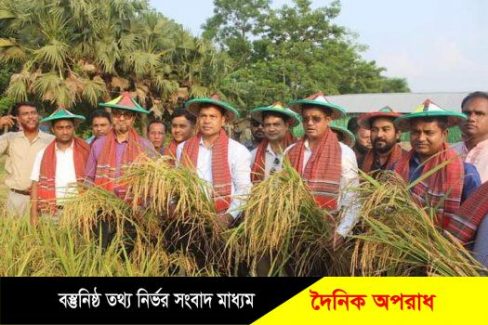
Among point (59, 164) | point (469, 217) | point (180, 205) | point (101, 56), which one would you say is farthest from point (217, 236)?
point (101, 56)

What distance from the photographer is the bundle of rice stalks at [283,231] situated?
2.48 metres

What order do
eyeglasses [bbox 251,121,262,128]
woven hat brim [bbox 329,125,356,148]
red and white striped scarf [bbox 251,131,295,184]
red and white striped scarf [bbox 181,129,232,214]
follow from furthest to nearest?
eyeglasses [bbox 251,121,262,128] < woven hat brim [bbox 329,125,356,148] < red and white striped scarf [bbox 251,131,295,184] < red and white striped scarf [bbox 181,129,232,214]

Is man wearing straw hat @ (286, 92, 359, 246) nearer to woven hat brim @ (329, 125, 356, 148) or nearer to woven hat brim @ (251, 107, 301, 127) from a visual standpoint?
woven hat brim @ (251, 107, 301, 127)

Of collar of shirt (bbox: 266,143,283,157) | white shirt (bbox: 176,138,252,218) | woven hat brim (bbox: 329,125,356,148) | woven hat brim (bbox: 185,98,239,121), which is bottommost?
white shirt (bbox: 176,138,252,218)

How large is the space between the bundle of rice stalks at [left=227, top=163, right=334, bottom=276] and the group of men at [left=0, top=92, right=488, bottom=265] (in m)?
0.11

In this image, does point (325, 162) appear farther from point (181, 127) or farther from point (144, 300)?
point (181, 127)

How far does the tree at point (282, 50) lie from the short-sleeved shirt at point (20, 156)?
1618 centimetres

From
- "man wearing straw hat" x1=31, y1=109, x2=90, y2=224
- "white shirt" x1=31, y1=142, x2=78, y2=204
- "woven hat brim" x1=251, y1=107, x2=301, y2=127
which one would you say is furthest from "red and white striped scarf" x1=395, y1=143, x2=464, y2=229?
"white shirt" x1=31, y1=142, x2=78, y2=204

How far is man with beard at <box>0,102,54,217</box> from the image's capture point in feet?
14.3

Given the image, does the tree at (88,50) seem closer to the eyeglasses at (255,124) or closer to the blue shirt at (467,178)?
the eyeglasses at (255,124)

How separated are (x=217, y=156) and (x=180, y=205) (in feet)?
1.80

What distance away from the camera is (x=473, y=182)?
2508mm

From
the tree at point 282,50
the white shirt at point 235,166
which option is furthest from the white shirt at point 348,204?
the tree at point 282,50

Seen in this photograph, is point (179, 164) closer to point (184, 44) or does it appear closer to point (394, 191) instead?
point (394, 191)
